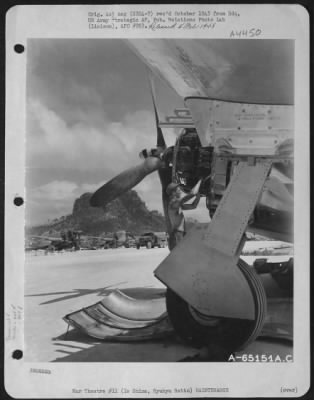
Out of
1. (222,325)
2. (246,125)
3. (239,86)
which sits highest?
(239,86)

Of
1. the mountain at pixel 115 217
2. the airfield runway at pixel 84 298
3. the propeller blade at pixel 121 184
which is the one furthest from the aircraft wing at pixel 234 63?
the airfield runway at pixel 84 298

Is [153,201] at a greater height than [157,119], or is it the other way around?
[157,119]

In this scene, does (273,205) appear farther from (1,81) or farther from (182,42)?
(1,81)

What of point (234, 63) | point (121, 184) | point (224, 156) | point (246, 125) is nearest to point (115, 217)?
point (121, 184)

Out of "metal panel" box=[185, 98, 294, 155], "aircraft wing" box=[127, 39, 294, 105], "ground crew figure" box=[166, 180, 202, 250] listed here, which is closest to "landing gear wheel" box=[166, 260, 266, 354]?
"ground crew figure" box=[166, 180, 202, 250]

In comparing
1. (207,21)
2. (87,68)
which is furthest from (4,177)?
(207,21)

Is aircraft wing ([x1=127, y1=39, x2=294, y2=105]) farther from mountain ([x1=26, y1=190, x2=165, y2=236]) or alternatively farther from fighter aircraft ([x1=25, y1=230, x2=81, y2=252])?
fighter aircraft ([x1=25, y1=230, x2=81, y2=252])

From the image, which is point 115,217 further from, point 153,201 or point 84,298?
point 84,298
